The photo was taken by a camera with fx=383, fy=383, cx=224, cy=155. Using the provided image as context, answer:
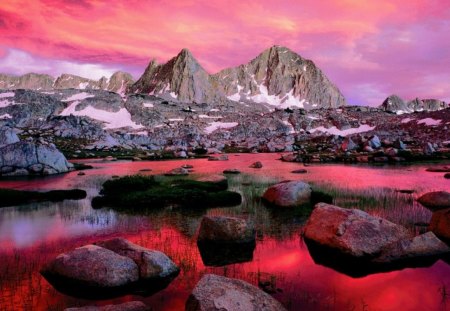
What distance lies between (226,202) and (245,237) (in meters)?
11.1

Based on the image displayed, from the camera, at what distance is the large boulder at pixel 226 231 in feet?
61.2

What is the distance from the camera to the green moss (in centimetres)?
3231

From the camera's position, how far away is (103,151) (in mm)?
113625

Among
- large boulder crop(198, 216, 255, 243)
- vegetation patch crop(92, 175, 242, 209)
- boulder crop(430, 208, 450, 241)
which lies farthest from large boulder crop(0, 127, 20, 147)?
boulder crop(430, 208, 450, 241)

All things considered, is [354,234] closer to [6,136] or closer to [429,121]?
[6,136]

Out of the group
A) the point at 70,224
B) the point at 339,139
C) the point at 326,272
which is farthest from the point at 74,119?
the point at 326,272

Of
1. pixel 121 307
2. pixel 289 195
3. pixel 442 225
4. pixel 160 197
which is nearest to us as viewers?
pixel 121 307

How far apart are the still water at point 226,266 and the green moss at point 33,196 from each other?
6.56 ft

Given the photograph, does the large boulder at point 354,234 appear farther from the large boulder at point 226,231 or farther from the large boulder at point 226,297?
the large boulder at point 226,297

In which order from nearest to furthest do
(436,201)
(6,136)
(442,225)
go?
(442,225) < (436,201) < (6,136)

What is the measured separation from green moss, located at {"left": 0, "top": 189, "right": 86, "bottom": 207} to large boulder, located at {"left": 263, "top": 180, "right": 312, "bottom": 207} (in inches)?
677

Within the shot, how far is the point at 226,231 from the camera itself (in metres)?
18.8

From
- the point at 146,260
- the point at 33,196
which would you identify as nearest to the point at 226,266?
the point at 146,260

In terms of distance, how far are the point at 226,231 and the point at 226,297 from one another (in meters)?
8.39
